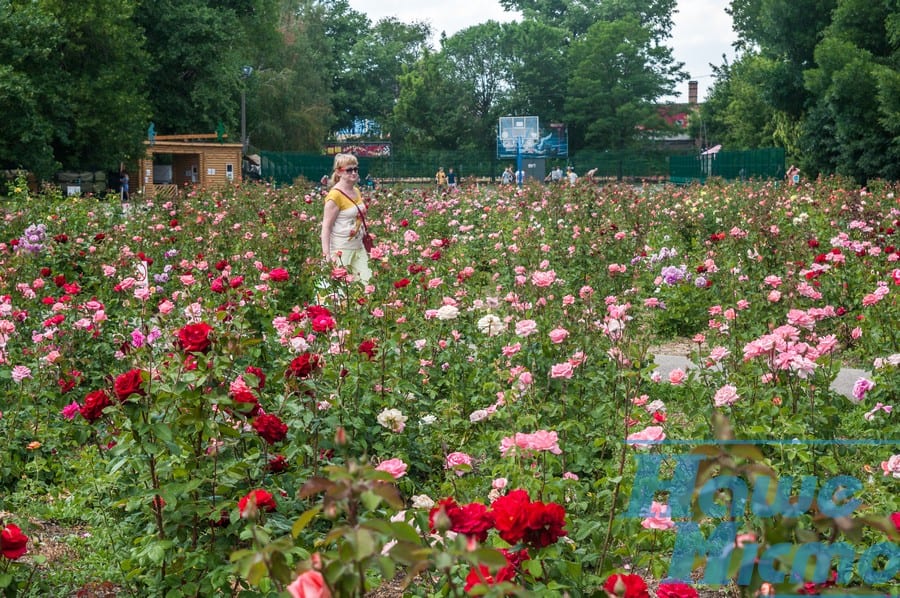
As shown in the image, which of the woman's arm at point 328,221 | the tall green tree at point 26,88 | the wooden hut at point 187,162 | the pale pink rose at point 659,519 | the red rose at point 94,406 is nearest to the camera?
the pale pink rose at point 659,519

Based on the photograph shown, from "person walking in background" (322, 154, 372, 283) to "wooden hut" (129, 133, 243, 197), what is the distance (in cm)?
3500

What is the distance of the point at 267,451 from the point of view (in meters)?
3.66

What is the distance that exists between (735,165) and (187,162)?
911 inches

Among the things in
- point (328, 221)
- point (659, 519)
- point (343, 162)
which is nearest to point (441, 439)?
point (659, 519)

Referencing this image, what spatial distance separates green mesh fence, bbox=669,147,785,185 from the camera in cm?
4259

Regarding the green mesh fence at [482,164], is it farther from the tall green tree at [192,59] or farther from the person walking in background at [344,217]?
the person walking in background at [344,217]

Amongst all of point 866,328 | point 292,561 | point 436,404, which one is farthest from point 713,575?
point 866,328

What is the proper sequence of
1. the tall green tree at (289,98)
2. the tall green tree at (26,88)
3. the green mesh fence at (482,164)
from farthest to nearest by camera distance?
the tall green tree at (289,98) → the green mesh fence at (482,164) → the tall green tree at (26,88)

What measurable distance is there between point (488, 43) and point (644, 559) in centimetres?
7816

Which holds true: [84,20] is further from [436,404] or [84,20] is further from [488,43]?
[488,43]

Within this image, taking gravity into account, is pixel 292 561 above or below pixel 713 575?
below

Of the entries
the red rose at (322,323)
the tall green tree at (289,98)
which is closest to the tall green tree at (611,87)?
the tall green tree at (289,98)

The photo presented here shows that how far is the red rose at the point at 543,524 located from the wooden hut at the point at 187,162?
41.2 metres

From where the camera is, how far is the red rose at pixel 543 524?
1.99m
